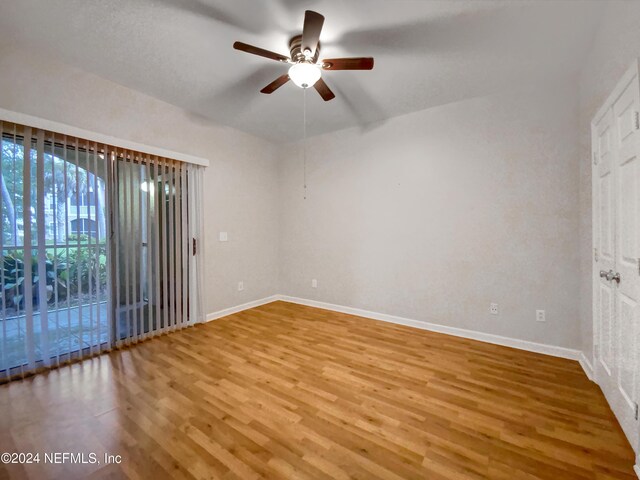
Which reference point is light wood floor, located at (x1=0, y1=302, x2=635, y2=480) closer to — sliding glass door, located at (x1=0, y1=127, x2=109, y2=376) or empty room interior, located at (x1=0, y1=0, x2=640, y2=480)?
empty room interior, located at (x1=0, y1=0, x2=640, y2=480)

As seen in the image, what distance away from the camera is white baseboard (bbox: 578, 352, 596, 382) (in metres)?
2.12

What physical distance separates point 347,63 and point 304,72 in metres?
0.33

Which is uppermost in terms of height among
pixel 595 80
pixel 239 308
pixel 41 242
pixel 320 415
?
pixel 595 80

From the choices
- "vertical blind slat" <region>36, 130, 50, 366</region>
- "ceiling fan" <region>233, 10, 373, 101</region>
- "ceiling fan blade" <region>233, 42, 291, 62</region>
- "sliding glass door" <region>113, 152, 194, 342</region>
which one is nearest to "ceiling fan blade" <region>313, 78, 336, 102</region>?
"ceiling fan" <region>233, 10, 373, 101</region>

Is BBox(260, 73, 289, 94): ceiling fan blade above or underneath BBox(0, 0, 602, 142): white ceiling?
underneath

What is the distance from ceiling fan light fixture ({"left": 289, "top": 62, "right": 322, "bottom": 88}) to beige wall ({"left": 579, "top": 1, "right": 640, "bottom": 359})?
1866 mm

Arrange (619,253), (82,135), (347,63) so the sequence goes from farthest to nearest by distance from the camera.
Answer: (82,135)
(347,63)
(619,253)

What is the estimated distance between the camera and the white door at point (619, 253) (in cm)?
143

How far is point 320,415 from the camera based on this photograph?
1711 millimetres

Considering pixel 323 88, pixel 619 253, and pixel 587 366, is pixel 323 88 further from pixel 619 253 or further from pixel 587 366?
pixel 587 366

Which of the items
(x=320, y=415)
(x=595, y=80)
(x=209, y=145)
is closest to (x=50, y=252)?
(x=209, y=145)

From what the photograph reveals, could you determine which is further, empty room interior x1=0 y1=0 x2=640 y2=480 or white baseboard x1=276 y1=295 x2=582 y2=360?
white baseboard x1=276 y1=295 x2=582 y2=360

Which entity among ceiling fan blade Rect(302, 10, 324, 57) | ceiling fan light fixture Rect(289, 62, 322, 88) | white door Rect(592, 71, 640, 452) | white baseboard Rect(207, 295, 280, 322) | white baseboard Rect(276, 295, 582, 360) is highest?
ceiling fan blade Rect(302, 10, 324, 57)

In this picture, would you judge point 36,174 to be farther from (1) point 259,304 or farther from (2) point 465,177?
(2) point 465,177
